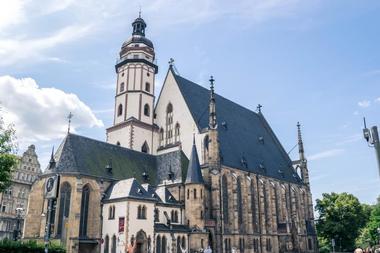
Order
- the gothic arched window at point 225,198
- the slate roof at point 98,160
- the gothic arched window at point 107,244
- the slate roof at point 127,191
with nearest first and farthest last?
the gothic arched window at point 107,244
the slate roof at point 127,191
the slate roof at point 98,160
the gothic arched window at point 225,198

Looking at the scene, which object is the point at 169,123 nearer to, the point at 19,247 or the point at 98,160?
the point at 98,160

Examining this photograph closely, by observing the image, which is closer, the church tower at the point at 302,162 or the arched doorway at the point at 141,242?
the arched doorway at the point at 141,242

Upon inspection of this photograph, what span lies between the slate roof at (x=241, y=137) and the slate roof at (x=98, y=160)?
9.05 meters

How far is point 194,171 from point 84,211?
12.4m

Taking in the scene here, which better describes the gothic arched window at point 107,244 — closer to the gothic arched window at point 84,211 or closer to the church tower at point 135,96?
the gothic arched window at point 84,211

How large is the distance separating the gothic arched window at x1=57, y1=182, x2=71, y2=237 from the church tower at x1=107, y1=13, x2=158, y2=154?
12.9m

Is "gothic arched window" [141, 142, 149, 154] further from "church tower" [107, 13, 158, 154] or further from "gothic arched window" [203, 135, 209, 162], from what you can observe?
"gothic arched window" [203, 135, 209, 162]

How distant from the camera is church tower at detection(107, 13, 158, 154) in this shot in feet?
158

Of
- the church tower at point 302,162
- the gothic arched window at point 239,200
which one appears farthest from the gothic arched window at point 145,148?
the church tower at point 302,162

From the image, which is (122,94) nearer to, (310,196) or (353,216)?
(310,196)

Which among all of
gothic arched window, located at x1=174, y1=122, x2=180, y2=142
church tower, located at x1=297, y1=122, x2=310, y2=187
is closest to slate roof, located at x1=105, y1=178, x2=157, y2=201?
gothic arched window, located at x1=174, y1=122, x2=180, y2=142

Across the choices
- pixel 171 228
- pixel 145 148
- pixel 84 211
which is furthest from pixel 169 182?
pixel 84 211

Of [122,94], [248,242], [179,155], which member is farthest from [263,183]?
[122,94]

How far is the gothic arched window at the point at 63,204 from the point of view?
115ft
